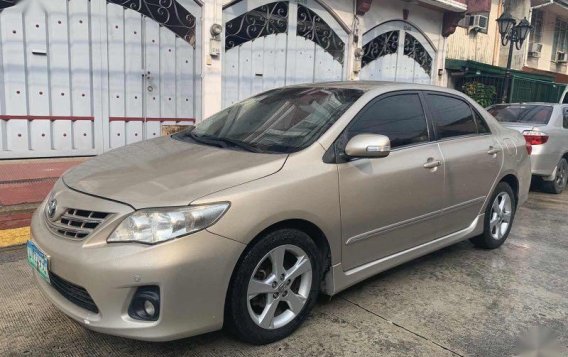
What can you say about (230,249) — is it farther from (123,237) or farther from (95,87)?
(95,87)

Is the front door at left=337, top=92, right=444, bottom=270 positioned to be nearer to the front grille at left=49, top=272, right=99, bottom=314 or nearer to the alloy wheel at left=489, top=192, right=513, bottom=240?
the alloy wheel at left=489, top=192, right=513, bottom=240

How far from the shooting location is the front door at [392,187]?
317cm

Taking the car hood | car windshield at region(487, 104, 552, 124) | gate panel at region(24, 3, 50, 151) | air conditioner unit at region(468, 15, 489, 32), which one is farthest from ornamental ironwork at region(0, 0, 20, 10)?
air conditioner unit at region(468, 15, 489, 32)

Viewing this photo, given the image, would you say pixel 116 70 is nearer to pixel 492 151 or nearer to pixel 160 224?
pixel 492 151

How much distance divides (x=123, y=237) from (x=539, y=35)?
2245 centimetres

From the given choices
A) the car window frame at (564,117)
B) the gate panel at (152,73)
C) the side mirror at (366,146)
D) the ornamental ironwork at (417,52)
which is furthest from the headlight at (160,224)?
the ornamental ironwork at (417,52)

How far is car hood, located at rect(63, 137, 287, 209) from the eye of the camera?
2557mm

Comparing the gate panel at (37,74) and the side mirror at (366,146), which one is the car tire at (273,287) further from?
the gate panel at (37,74)

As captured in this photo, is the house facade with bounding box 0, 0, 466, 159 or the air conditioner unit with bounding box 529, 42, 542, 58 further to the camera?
the air conditioner unit with bounding box 529, 42, 542, 58

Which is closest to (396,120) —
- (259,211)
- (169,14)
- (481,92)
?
(259,211)

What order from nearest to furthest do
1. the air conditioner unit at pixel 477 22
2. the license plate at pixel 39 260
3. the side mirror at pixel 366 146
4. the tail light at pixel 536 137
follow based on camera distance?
the license plate at pixel 39 260 < the side mirror at pixel 366 146 < the tail light at pixel 536 137 < the air conditioner unit at pixel 477 22

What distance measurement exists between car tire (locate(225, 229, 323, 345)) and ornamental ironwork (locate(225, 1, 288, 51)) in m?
6.85

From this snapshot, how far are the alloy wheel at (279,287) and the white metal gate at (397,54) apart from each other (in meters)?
9.65

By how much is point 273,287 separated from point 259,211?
0.47 meters
